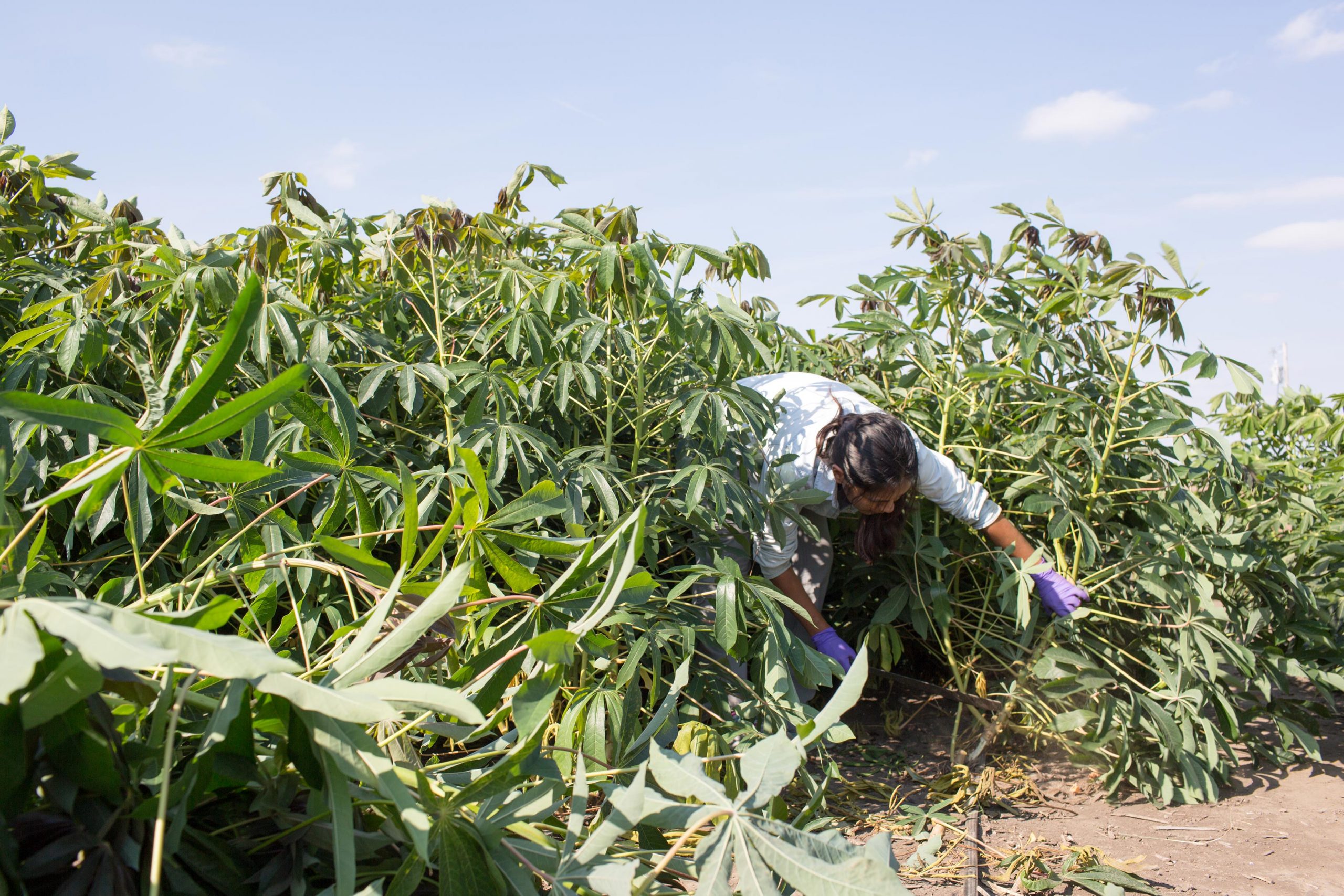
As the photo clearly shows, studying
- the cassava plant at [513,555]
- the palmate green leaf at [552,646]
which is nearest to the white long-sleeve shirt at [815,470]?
the cassava plant at [513,555]

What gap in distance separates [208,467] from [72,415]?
13cm

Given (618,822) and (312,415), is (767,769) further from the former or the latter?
(312,415)

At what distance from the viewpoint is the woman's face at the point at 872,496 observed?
2.46m

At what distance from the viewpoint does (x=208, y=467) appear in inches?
29.8

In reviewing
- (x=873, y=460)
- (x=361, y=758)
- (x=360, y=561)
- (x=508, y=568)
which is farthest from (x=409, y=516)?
(x=873, y=460)

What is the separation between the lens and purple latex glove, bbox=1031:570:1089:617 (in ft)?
8.34

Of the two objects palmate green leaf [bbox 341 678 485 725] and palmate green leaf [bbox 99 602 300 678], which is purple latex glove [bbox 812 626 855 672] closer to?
palmate green leaf [bbox 341 678 485 725]

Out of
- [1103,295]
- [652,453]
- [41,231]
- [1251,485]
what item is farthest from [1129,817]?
[41,231]

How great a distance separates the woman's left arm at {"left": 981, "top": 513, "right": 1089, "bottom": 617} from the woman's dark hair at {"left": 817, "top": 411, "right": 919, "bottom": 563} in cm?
29

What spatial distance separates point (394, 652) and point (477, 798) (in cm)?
15

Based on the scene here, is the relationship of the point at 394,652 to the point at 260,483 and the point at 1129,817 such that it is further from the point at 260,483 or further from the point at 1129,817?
the point at 1129,817

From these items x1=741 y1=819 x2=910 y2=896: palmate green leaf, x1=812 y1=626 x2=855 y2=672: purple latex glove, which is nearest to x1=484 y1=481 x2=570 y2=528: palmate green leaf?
x1=741 y1=819 x2=910 y2=896: palmate green leaf

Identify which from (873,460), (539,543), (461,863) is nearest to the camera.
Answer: (461,863)

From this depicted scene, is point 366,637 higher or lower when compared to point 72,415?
lower
